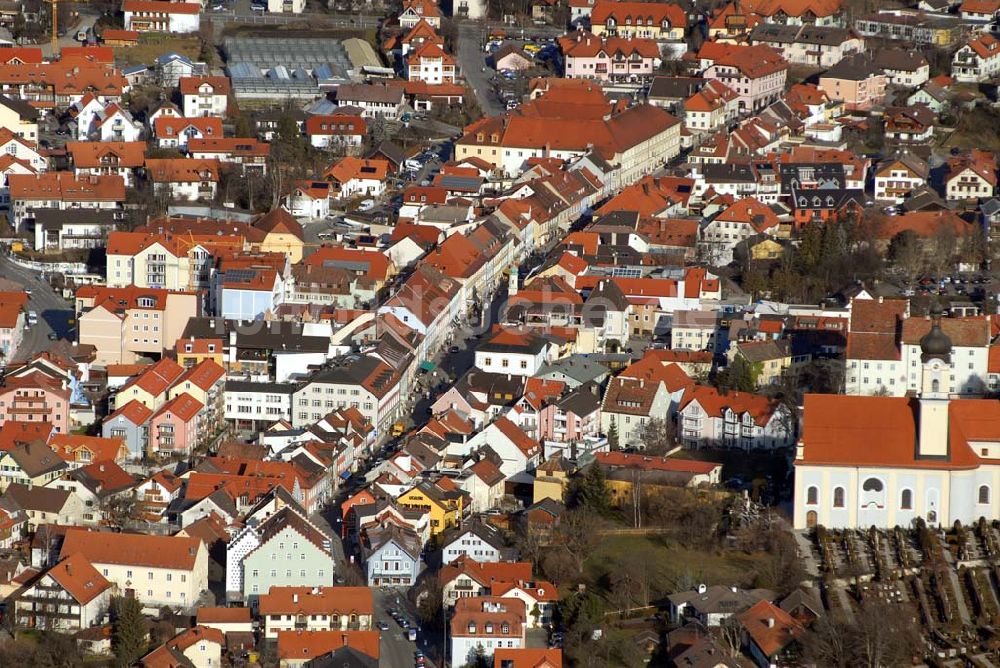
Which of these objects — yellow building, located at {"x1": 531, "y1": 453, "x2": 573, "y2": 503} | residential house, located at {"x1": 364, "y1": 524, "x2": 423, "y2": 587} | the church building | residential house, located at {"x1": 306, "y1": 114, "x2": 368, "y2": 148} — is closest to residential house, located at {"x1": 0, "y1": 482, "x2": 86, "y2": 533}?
residential house, located at {"x1": 364, "y1": 524, "x2": 423, "y2": 587}

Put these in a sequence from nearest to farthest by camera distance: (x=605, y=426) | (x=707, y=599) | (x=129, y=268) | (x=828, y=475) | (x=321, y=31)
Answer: (x=707, y=599), (x=828, y=475), (x=605, y=426), (x=129, y=268), (x=321, y=31)

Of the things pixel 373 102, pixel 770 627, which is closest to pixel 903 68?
pixel 373 102

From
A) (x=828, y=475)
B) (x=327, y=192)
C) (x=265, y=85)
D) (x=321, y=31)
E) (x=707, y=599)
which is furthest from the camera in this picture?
(x=321, y=31)

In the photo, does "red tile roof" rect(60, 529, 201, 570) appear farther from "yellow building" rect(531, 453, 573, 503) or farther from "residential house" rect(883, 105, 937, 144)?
"residential house" rect(883, 105, 937, 144)

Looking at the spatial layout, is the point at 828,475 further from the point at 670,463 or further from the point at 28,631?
the point at 28,631

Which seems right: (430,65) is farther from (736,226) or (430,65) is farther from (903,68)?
(736,226)

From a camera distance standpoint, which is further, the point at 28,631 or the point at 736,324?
the point at 736,324

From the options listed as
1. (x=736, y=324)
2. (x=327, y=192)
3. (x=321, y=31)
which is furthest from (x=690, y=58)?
(x=736, y=324)
